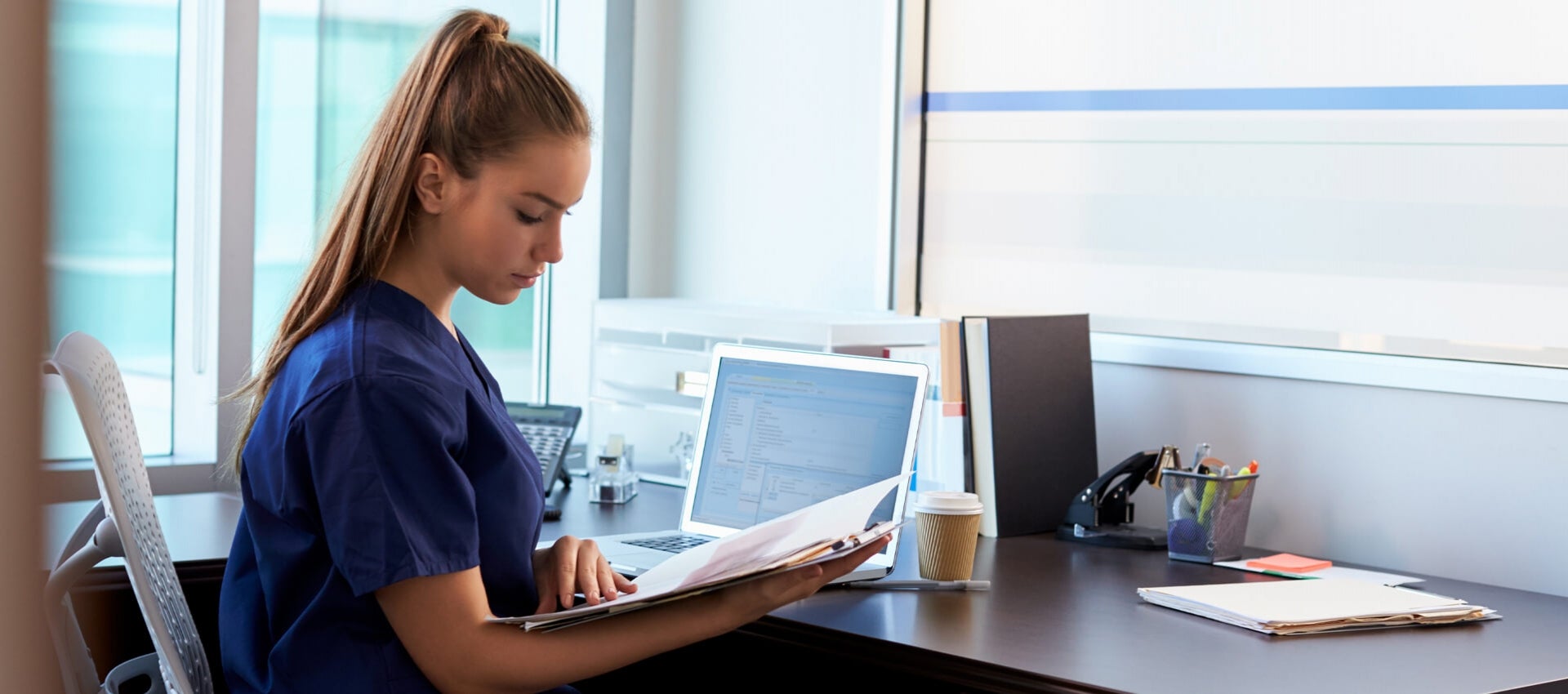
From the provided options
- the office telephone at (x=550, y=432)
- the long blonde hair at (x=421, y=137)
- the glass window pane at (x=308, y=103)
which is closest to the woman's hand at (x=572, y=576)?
the long blonde hair at (x=421, y=137)

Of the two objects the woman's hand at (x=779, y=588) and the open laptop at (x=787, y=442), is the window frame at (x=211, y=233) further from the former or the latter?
the woman's hand at (x=779, y=588)

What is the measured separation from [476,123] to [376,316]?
0.18 m

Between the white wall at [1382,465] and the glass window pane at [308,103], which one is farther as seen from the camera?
the glass window pane at [308,103]

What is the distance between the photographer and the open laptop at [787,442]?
1.64 m

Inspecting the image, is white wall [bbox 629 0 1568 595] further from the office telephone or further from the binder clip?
the office telephone

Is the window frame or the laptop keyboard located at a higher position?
the window frame

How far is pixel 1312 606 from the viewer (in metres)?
1.46

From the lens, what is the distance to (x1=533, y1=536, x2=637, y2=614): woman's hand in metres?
1.30

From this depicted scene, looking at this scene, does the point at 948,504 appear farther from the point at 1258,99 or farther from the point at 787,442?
the point at 1258,99

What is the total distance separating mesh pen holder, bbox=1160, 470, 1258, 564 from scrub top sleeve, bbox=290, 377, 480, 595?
38.7 inches

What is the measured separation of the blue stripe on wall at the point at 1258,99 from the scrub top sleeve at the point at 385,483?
50.1 inches

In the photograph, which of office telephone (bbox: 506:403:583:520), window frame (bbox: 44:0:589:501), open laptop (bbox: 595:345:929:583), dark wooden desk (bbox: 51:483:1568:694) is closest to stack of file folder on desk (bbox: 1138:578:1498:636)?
dark wooden desk (bbox: 51:483:1568:694)

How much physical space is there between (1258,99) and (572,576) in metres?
1.18

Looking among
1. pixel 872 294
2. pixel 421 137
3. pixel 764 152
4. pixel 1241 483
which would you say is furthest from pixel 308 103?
pixel 1241 483
